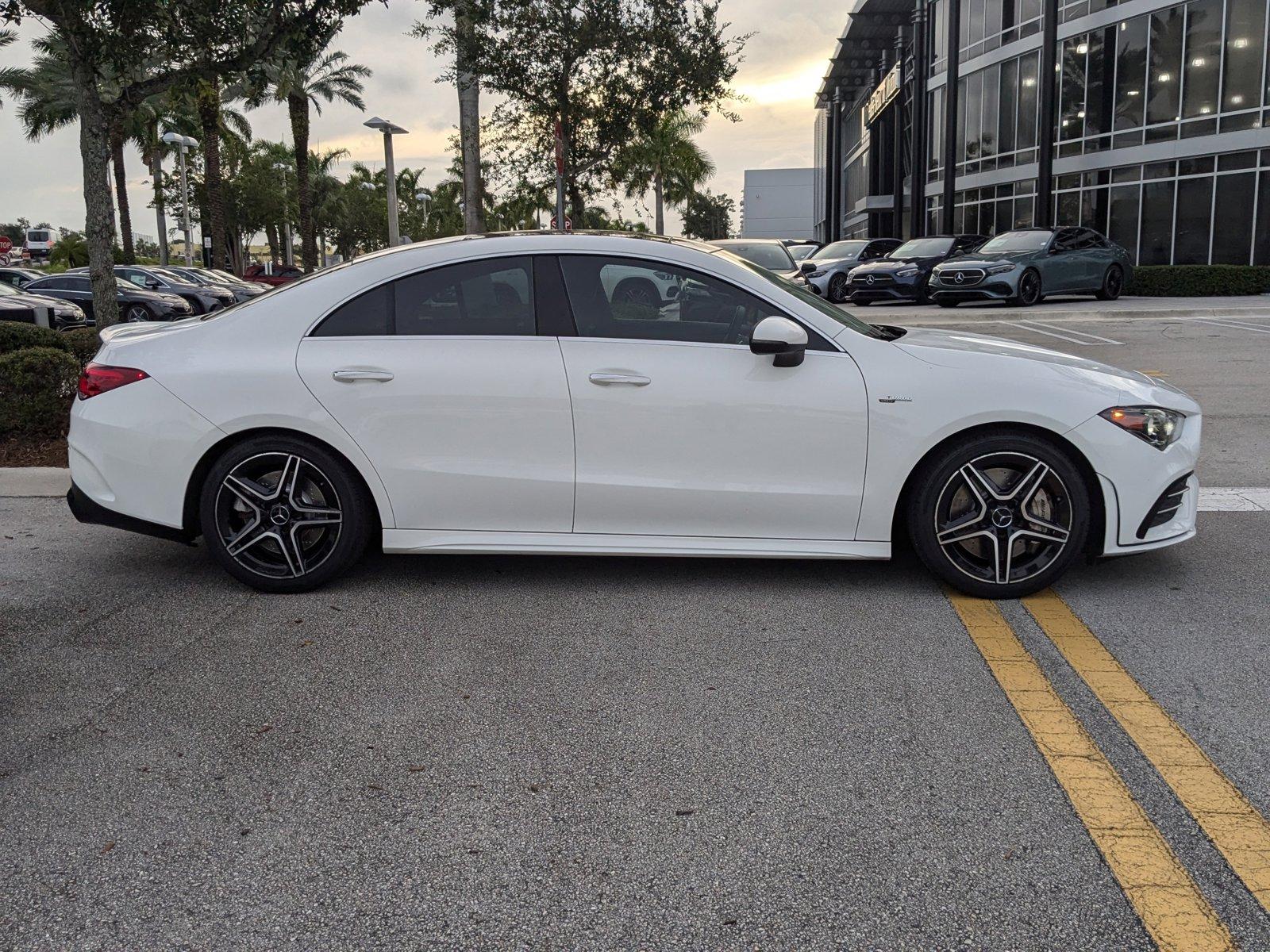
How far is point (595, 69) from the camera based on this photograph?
2023 centimetres

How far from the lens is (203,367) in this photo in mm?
4969

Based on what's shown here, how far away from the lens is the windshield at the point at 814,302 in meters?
5.02

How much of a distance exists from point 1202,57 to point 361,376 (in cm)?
2875

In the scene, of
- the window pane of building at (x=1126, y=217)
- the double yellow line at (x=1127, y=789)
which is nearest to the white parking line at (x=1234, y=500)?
the double yellow line at (x=1127, y=789)

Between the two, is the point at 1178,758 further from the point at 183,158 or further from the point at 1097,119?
the point at 183,158

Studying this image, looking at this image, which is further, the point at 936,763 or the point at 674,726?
the point at 674,726

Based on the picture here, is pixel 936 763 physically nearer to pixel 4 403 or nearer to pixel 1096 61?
pixel 4 403

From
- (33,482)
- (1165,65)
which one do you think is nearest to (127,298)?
(33,482)

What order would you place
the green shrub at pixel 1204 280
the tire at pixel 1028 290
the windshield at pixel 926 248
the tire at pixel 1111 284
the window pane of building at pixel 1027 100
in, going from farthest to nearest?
the window pane of building at pixel 1027 100 → the green shrub at pixel 1204 280 → the windshield at pixel 926 248 → the tire at pixel 1111 284 → the tire at pixel 1028 290

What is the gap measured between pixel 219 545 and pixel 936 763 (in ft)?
10.4

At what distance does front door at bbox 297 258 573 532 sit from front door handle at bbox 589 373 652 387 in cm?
15

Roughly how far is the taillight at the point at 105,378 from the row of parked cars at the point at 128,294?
548 inches

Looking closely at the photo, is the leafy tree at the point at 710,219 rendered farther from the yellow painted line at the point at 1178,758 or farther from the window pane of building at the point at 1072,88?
the yellow painted line at the point at 1178,758

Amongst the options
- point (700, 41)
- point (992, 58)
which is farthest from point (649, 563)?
point (992, 58)
